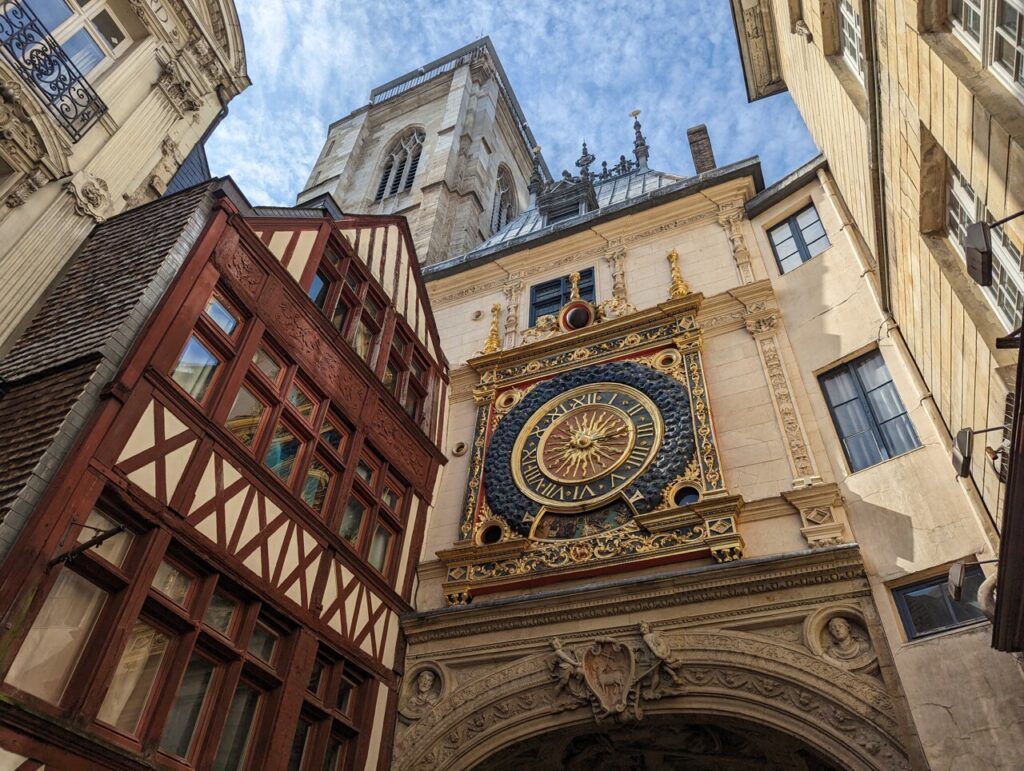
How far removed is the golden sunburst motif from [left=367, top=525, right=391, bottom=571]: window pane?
2.65 meters

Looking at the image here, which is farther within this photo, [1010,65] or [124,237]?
[124,237]

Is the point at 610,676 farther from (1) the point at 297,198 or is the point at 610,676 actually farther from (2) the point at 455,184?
(1) the point at 297,198

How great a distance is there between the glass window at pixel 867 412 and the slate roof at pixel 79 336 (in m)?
8.46

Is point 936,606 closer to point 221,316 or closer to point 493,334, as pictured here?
point 221,316

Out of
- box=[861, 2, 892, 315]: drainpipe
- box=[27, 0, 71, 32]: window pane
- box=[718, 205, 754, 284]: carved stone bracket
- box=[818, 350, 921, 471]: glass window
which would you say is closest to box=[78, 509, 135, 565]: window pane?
box=[27, 0, 71, 32]: window pane

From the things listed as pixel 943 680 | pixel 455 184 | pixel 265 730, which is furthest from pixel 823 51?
pixel 455 184

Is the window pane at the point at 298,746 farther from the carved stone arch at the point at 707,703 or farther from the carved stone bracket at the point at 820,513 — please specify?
the carved stone bracket at the point at 820,513

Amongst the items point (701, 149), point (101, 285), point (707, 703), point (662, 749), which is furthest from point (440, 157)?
point (707, 703)

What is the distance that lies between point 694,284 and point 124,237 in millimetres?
8928

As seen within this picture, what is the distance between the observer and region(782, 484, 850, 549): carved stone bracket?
8.80 metres

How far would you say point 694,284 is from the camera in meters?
13.0

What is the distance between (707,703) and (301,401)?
591cm

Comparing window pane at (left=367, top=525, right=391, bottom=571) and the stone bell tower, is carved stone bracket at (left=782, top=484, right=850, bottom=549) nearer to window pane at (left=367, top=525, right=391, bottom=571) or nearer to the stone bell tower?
window pane at (left=367, top=525, right=391, bottom=571)

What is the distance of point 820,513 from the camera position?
909cm
